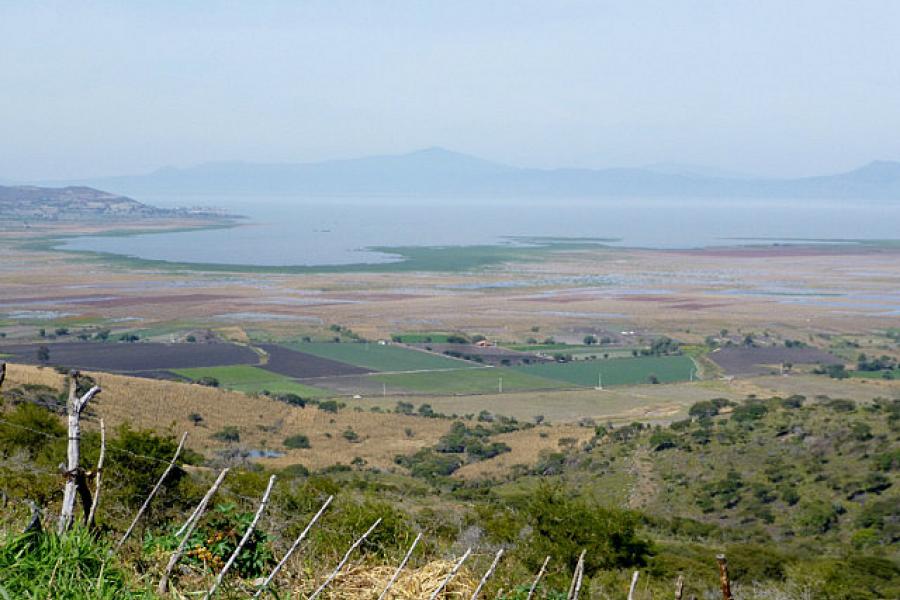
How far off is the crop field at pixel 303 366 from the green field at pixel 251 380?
108 cm

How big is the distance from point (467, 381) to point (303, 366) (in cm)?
1007

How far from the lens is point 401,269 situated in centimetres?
12419

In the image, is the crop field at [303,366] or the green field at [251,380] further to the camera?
the crop field at [303,366]

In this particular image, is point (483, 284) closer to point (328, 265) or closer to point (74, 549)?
point (328, 265)

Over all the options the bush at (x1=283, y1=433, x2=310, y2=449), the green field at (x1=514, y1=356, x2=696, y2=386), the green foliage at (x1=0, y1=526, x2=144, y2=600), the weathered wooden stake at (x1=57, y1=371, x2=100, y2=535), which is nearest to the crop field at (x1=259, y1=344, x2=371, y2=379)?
the green field at (x1=514, y1=356, x2=696, y2=386)

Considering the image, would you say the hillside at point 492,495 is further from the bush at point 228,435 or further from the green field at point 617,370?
the green field at point 617,370

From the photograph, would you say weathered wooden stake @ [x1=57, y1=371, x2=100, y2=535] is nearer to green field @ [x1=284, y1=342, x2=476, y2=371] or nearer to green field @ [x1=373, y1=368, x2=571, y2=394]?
green field @ [x1=373, y1=368, x2=571, y2=394]

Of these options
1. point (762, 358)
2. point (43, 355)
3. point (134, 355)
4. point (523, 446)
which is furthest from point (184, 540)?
point (762, 358)

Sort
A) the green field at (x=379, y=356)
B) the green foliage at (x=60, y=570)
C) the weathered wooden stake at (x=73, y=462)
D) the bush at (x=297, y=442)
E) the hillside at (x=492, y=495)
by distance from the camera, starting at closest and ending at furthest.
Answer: the green foliage at (x=60, y=570), the weathered wooden stake at (x=73, y=462), the hillside at (x=492, y=495), the bush at (x=297, y=442), the green field at (x=379, y=356)

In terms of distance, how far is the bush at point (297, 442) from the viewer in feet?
122

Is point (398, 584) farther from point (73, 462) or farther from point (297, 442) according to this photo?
point (297, 442)

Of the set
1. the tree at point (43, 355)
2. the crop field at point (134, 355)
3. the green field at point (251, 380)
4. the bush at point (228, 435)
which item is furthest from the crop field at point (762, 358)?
the tree at point (43, 355)

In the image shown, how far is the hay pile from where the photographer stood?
6.81 m

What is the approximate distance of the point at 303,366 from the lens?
5975 centimetres
